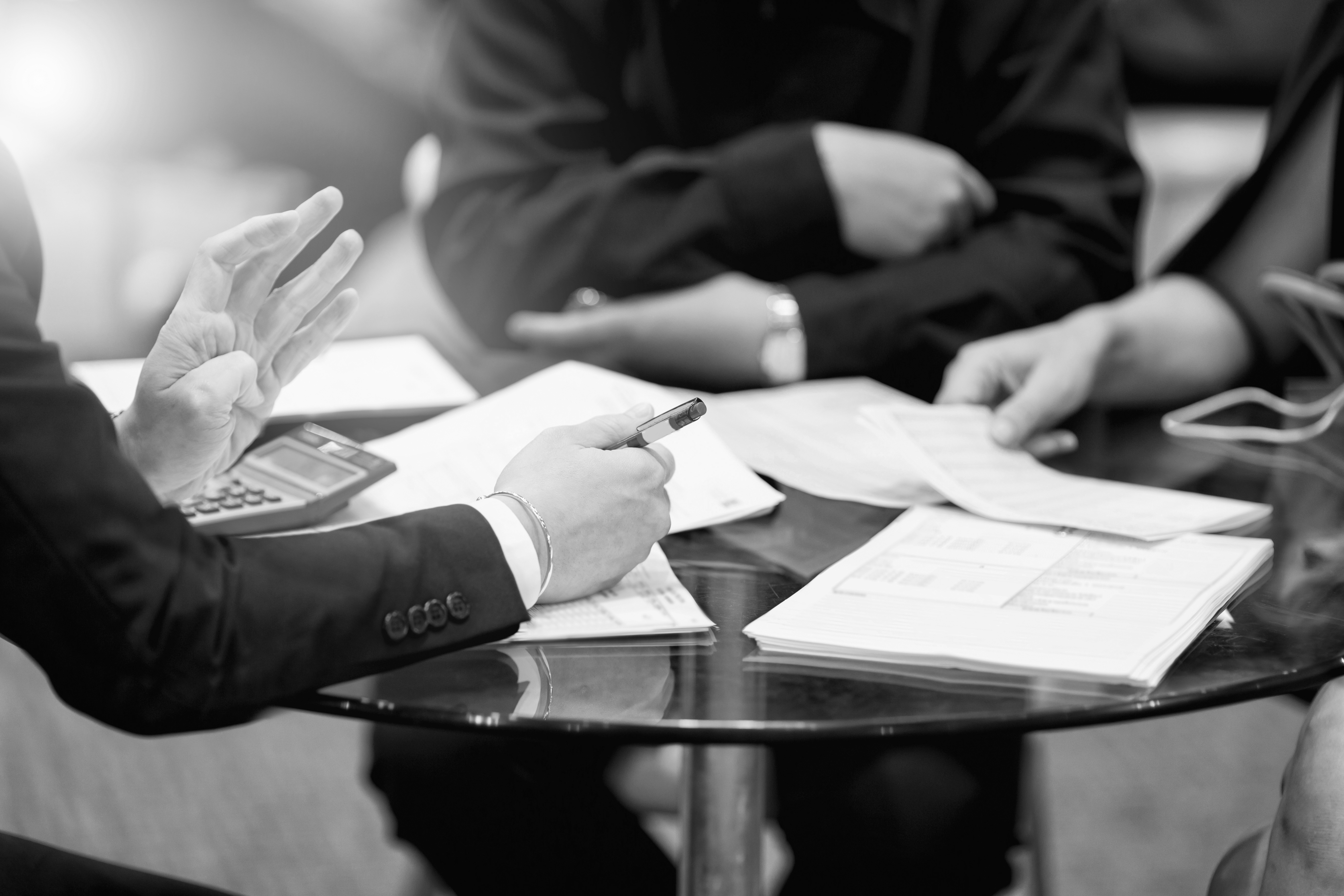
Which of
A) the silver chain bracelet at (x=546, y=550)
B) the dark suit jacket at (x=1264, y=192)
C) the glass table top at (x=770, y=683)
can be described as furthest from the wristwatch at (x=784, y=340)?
the silver chain bracelet at (x=546, y=550)

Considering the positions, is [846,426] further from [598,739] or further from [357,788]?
[357,788]

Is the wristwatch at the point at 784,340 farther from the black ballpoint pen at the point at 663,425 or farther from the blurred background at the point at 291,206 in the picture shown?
the black ballpoint pen at the point at 663,425

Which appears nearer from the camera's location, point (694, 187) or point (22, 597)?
point (22, 597)

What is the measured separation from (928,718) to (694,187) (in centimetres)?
92

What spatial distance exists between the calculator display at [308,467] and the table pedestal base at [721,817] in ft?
0.94

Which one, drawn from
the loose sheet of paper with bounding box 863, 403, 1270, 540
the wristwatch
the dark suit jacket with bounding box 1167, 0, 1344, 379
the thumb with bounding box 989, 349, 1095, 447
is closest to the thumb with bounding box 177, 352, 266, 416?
the loose sheet of paper with bounding box 863, 403, 1270, 540

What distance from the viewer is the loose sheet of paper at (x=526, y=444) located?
2.81 feet

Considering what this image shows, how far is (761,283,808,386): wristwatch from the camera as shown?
1.32 metres

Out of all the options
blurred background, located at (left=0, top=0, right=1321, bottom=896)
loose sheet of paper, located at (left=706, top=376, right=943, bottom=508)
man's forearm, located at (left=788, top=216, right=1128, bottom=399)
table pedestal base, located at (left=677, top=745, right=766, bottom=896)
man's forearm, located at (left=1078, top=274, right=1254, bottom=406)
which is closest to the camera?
table pedestal base, located at (left=677, top=745, right=766, bottom=896)

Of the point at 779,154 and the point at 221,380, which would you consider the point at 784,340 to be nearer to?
the point at 779,154

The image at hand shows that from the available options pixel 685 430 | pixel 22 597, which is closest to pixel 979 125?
pixel 685 430

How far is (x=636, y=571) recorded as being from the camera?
77 centimetres

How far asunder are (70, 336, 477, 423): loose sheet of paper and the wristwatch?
1.07 feet

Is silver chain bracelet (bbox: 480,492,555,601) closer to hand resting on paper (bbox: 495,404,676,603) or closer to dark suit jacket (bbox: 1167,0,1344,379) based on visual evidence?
hand resting on paper (bbox: 495,404,676,603)
